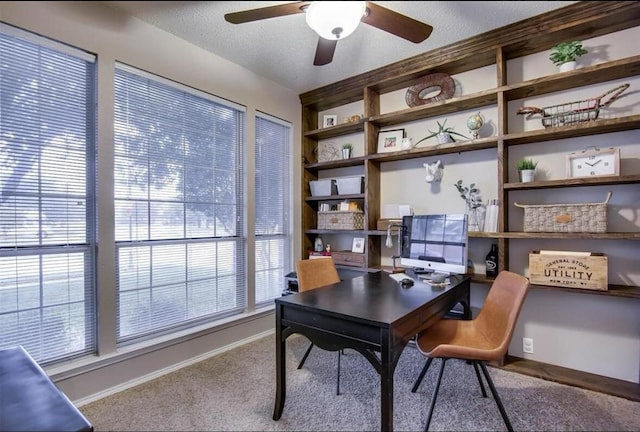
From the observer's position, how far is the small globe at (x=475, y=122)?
8.45 ft

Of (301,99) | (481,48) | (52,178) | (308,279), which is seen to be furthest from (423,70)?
(52,178)

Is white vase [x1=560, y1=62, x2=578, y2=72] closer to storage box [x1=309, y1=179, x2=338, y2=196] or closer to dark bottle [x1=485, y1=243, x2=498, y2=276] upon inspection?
dark bottle [x1=485, y1=243, x2=498, y2=276]

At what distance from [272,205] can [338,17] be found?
2.27m

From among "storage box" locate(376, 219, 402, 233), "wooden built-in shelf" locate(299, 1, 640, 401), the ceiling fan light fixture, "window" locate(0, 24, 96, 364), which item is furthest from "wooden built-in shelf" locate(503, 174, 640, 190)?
"window" locate(0, 24, 96, 364)

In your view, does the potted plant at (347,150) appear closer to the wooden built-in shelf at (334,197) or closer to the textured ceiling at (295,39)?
the wooden built-in shelf at (334,197)

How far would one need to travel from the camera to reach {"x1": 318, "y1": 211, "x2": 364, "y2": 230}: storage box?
325 cm

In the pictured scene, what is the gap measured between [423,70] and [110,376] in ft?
11.0

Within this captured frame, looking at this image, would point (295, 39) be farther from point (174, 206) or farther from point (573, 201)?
point (573, 201)

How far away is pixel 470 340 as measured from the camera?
189 centimetres

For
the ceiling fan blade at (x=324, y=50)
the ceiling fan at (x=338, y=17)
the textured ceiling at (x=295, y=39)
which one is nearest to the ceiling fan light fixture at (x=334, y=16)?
the ceiling fan at (x=338, y=17)

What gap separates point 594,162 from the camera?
2.15 m

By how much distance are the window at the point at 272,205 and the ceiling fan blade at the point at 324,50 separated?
124cm

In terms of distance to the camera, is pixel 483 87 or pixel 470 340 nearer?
pixel 470 340

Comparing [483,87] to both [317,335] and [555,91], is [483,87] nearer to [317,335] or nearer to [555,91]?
[555,91]
